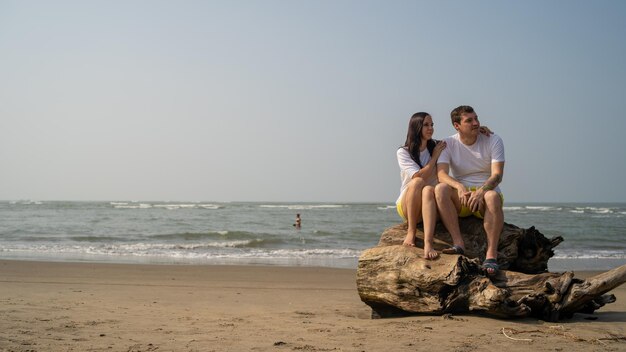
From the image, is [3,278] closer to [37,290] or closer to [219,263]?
[37,290]

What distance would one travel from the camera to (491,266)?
5492 millimetres

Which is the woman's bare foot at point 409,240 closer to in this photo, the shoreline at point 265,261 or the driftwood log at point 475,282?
the driftwood log at point 475,282

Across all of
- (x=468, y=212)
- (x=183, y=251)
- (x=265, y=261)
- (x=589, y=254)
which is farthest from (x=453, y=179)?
(x=589, y=254)

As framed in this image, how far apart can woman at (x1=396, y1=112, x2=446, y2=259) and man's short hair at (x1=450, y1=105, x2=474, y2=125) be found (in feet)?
0.86

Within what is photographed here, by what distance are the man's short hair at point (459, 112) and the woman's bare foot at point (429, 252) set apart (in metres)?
1.44

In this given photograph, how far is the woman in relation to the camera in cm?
583

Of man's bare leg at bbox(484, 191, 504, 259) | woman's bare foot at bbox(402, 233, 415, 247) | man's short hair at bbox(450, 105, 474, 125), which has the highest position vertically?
man's short hair at bbox(450, 105, 474, 125)

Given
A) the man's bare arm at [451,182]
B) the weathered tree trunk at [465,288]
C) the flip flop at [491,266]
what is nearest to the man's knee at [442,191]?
the man's bare arm at [451,182]

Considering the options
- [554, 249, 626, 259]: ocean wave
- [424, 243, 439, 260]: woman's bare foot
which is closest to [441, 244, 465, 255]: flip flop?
[424, 243, 439, 260]: woman's bare foot

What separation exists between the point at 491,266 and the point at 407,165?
141 centimetres

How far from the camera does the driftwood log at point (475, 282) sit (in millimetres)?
5211

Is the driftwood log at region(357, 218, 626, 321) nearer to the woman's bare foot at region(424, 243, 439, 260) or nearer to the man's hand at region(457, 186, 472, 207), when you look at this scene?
the woman's bare foot at region(424, 243, 439, 260)

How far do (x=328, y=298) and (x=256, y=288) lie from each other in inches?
63.1

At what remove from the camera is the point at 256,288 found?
908 centimetres
